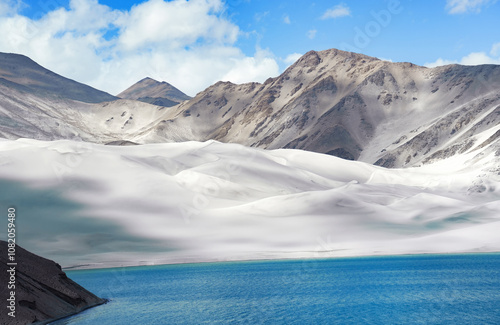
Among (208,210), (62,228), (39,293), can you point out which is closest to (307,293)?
(39,293)

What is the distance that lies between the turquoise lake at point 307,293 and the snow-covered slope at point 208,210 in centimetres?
1277

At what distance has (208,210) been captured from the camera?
99000mm

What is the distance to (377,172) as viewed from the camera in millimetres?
147375

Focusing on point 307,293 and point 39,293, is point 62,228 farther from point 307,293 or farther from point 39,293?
point 39,293

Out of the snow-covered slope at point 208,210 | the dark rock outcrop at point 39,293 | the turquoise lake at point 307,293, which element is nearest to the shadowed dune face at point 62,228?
the snow-covered slope at point 208,210

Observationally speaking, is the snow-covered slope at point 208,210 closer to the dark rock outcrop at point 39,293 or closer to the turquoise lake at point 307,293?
the turquoise lake at point 307,293

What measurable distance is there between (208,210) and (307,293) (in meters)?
55.7

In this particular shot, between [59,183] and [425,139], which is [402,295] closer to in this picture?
[59,183]

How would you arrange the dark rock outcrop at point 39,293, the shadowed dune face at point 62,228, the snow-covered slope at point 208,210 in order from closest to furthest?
the dark rock outcrop at point 39,293 < the shadowed dune face at point 62,228 < the snow-covered slope at point 208,210

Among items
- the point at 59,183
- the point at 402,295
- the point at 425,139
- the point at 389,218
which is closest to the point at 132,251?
the point at 59,183

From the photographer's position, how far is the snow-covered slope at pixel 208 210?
8181cm

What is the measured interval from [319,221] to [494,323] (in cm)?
6009

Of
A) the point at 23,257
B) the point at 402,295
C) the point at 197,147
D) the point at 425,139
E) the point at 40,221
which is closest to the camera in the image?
the point at 23,257

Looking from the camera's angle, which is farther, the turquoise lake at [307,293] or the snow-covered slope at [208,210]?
the snow-covered slope at [208,210]
